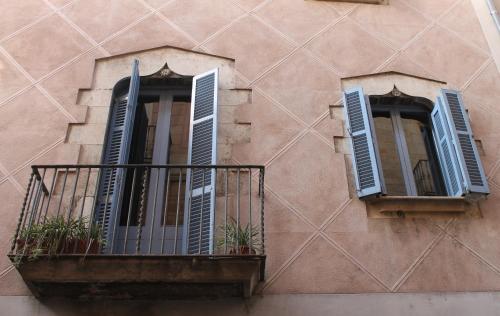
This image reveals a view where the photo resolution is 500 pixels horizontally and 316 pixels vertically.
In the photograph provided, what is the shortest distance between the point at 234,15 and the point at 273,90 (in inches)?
50.9

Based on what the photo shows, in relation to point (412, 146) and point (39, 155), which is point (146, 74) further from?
point (412, 146)

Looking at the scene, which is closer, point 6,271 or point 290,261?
point 6,271

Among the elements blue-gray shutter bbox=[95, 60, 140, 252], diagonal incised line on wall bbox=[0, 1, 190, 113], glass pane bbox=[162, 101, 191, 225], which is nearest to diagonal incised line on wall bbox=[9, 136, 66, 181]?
blue-gray shutter bbox=[95, 60, 140, 252]

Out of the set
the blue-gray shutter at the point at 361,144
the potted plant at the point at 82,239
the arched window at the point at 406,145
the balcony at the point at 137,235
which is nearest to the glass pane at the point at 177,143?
the balcony at the point at 137,235

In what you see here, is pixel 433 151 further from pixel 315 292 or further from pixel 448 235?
pixel 315 292

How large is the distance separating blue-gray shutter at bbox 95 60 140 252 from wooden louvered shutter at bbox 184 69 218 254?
619 mm

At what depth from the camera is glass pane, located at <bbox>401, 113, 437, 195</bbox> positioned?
614cm

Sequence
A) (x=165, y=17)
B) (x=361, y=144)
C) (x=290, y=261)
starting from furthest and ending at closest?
(x=165, y=17), (x=361, y=144), (x=290, y=261)

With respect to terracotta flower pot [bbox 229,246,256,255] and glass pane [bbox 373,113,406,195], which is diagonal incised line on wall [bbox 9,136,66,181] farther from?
glass pane [bbox 373,113,406,195]

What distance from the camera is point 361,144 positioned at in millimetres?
5895

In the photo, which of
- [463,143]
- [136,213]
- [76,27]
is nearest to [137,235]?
[136,213]

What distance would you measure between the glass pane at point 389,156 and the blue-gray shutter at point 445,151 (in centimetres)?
45

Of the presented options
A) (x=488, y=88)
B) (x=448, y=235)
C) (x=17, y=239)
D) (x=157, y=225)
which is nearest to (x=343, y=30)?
(x=488, y=88)

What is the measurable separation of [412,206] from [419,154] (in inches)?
40.6
